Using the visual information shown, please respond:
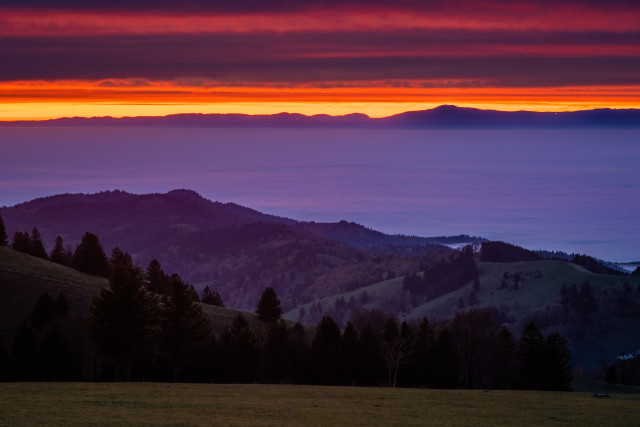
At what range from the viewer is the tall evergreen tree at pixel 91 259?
11457cm

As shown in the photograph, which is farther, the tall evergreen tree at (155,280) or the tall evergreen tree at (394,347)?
the tall evergreen tree at (155,280)

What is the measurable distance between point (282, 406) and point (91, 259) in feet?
247

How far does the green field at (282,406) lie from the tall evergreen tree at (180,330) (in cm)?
1147

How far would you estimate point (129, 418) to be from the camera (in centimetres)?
3900

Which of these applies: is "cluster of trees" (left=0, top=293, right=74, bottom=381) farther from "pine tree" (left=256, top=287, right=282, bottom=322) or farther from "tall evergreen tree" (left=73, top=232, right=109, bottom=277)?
"tall evergreen tree" (left=73, top=232, right=109, bottom=277)

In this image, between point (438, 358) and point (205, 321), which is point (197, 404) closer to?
point (205, 321)

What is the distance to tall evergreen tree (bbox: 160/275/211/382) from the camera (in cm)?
6844

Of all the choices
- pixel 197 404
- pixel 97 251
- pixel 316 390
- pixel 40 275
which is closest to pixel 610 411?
pixel 316 390

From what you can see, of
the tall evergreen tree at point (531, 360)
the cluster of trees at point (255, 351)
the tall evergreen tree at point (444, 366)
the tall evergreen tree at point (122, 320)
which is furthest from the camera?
the tall evergreen tree at point (444, 366)

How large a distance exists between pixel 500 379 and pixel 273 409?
163 ft

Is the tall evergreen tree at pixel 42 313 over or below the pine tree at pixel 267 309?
below

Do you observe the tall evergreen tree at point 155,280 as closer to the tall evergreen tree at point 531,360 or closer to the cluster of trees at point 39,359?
the cluster of trees at point 39,359

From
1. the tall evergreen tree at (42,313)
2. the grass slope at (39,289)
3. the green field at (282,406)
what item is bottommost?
the green field at (282,406)

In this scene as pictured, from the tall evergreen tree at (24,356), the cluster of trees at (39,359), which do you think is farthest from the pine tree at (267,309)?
the tall evergreen tree at (24,356)
